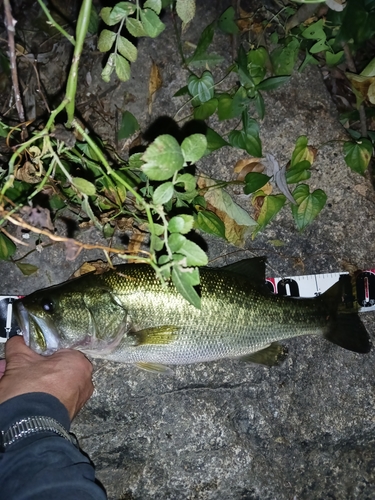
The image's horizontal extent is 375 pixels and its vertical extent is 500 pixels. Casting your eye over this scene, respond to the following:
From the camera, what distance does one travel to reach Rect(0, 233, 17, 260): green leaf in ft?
9.86

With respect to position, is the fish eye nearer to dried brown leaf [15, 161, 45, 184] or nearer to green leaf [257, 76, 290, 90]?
dried brown leaf [15, 161, 45, 184]

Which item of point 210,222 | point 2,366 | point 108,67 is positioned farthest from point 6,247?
point 108,67

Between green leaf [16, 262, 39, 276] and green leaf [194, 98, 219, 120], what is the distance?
5.29 feet

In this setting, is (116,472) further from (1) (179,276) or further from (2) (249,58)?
(2) (249,58)

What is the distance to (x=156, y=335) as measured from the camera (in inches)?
111

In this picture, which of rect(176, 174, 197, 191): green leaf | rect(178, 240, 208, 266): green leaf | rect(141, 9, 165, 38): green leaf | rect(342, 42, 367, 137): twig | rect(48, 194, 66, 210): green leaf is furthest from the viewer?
rect(342, 42, 367, 137): twig

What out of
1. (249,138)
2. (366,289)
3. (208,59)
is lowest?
(366,289)

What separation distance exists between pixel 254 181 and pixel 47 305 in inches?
63.3

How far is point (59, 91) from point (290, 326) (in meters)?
2.53

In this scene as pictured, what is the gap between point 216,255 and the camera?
337cm

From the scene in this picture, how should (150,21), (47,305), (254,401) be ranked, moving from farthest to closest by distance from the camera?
(254,401), (47,305), (150,21)

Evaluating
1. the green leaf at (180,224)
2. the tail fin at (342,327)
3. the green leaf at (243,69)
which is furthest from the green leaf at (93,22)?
the tail fin at (342,327)

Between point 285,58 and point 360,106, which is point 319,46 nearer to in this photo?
point 285,58

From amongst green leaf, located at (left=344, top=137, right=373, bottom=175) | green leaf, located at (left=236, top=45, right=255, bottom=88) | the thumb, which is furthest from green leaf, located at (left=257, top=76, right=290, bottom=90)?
the thumb
